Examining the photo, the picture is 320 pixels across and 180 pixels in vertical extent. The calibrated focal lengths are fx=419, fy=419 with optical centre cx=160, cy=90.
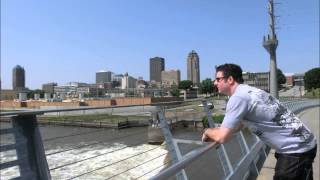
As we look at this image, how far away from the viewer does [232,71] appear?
390cm

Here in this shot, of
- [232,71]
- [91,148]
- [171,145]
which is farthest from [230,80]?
[91,148]

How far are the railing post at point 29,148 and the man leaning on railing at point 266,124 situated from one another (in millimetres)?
1576

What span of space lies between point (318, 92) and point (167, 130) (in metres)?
110

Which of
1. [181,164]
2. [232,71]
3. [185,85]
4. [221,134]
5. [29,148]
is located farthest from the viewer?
[185,85]

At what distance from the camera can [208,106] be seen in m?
6.86

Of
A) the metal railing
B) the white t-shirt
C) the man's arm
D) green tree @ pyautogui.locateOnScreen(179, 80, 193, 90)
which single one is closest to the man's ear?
the white t-shirt

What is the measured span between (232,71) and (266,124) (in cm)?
58

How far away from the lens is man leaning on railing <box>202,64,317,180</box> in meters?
3.64

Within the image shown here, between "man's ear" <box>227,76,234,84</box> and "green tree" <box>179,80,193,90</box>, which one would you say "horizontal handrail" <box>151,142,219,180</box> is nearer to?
"man's ear" <box>227,76,234,84</box>

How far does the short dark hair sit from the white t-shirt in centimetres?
13

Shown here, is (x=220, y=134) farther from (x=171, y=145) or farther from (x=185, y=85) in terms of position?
A: (x=185, y=85)

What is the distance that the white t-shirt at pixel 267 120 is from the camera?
361cm

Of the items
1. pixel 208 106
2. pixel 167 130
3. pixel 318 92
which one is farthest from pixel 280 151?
pixel 318 92

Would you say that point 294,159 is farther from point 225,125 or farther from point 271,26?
point 271,26
